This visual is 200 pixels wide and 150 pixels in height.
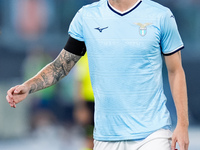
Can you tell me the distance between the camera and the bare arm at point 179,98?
4.62 m

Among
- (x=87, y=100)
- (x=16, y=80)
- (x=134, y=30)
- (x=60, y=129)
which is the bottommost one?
(x=60, y=129)

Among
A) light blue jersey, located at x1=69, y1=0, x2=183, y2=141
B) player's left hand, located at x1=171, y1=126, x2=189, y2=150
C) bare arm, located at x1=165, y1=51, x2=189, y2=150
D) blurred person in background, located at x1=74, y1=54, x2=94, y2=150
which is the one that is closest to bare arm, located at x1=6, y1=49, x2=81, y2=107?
light blue jersey, located at x1=69, y1=0, x2=183, y2=141

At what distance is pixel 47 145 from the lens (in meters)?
11.3

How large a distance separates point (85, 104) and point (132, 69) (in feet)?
13.0

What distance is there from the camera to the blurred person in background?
8.09m

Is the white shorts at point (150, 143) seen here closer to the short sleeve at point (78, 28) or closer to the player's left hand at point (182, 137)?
the player's left hand at point (182, 137)

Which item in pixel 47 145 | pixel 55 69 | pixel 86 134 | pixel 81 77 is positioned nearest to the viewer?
pixel 55 69

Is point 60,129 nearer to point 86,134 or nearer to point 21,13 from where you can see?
point 21,13

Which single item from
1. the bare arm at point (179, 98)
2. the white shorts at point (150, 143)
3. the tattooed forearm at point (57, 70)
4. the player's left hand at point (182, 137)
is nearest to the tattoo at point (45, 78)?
the tattooed forearm at point (57, 70)

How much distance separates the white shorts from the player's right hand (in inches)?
28.4

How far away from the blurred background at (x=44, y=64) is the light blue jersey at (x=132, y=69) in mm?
6740

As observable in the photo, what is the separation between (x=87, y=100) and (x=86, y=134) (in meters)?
0.62

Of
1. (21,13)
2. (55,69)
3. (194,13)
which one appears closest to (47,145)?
(21,13)

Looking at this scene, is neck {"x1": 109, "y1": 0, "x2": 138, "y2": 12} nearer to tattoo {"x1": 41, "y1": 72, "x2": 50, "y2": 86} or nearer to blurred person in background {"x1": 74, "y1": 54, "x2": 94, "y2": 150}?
tattoo {"x1": 41, "y1": 72, "x2": 50, "y2": 86}
